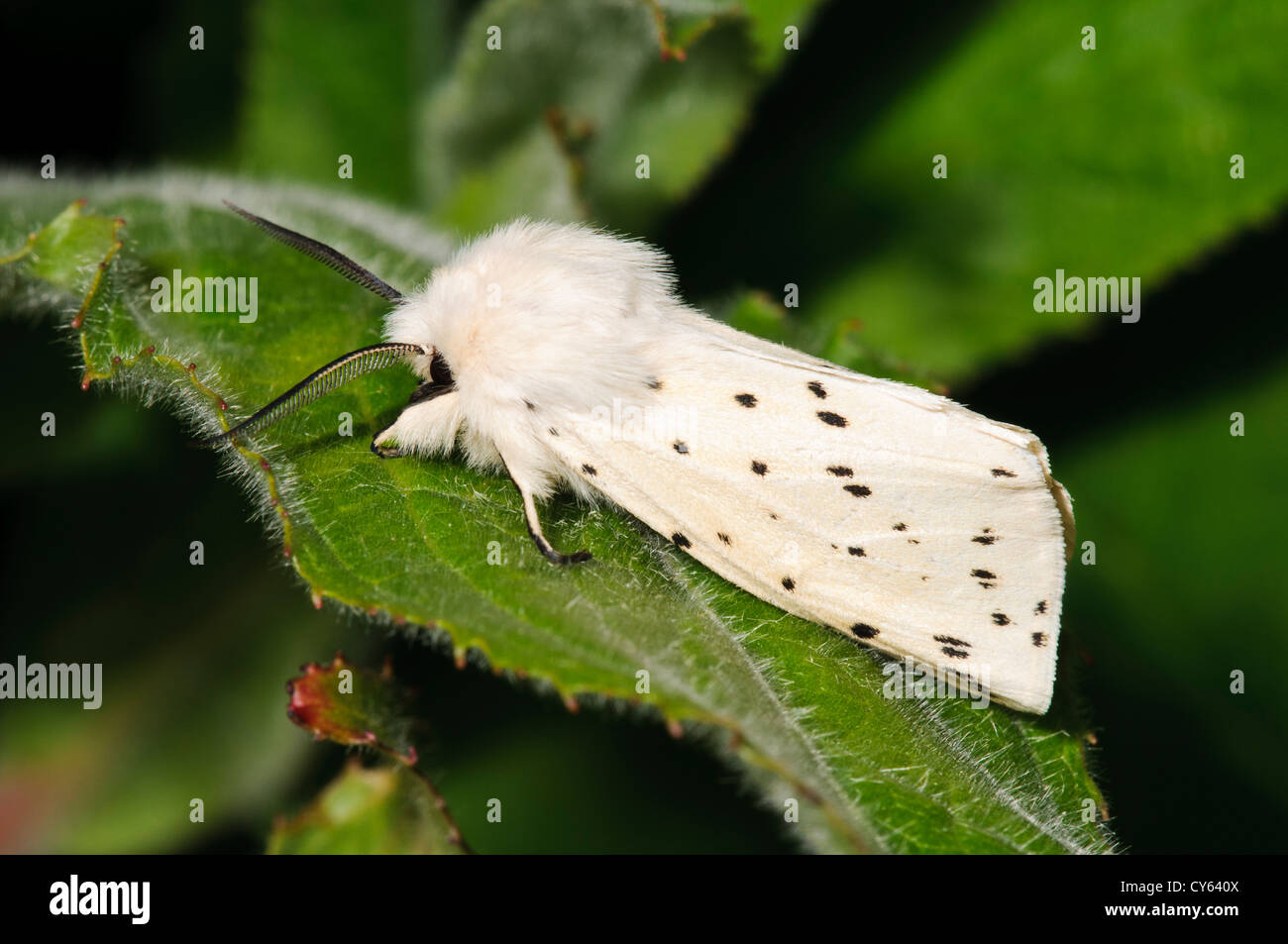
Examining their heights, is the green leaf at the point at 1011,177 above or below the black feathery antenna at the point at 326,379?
above

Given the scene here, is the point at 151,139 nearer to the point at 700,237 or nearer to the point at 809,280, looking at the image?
the point at 700,237

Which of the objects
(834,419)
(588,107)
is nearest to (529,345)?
(834,419)

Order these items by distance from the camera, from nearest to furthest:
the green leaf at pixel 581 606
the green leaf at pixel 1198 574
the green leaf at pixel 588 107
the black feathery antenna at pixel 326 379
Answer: the green leaf at pixel 581 606, the black feathery antenna at pixel 326 379, the green leaf at pixel 588 107, the green leaf at pixel 1198 574

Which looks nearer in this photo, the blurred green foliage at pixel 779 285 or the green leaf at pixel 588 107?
the green leaf at pixel 588 107

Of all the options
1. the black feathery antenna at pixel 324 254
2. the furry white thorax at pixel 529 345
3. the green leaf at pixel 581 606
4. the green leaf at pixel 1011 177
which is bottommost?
the green leaf at pixel 581 606

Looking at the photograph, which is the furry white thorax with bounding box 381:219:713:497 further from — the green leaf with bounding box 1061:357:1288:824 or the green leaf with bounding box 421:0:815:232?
the green leaf with bounding box 1061:357:1288:824

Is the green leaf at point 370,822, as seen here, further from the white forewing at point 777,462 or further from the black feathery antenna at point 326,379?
the black feathery antenna at point 326,379

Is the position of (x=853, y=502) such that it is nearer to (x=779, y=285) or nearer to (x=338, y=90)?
(x=779, y=285)

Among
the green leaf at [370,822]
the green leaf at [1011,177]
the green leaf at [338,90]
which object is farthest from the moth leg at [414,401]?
the green leaf at [338,90]
